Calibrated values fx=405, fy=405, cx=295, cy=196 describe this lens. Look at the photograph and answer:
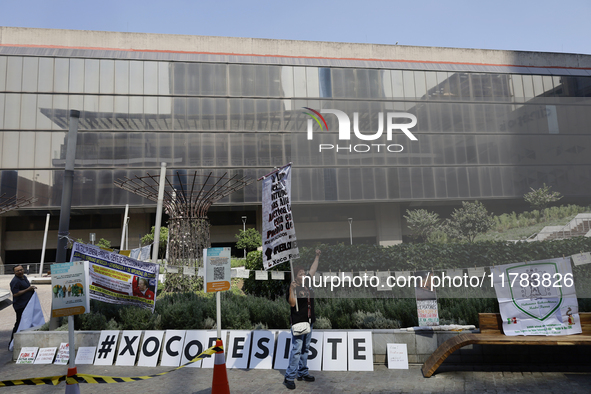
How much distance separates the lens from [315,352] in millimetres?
6984

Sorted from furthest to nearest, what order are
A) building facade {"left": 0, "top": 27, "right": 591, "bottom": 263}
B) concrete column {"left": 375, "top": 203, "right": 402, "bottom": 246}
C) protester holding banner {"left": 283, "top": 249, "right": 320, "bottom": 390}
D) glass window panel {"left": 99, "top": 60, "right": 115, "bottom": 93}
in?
concrete column {"left": 375, "top": 203, "right": 402, "bottom": 246} < glass window panel {"left": 99, "top": 60, "right": 115, "bottom": 93} < building facade {"left": 0, "top": 27, "right": 591, "bottom": 263} < protester holding banner {"left": 283, "top": 249, "right": 320, "bottom": 390}

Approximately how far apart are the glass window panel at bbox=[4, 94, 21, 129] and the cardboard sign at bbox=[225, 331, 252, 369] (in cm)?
3855

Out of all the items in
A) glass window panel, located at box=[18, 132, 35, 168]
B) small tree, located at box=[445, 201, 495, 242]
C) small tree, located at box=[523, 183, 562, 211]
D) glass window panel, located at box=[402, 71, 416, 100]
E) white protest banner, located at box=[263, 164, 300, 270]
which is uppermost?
glass window panel, located at box=[402, 71, 416, 100]

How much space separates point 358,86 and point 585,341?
36.3 metres

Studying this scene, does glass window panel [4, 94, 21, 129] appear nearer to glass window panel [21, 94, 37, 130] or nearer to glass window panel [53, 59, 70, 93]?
glass window panel [21, 94, 37, 130]

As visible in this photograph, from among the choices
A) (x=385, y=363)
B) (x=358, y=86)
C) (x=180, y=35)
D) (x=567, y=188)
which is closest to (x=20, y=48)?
(x=180, y=35)

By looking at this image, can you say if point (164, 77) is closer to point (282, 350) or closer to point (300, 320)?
point (282, 350)

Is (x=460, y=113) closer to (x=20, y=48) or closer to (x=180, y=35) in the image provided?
(x=180, y=35)

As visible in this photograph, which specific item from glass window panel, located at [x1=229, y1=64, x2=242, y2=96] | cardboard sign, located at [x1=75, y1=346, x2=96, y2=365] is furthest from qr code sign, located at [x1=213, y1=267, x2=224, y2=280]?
glass window panel, located at [x1=229, y1=64, x2=242, y2=96]

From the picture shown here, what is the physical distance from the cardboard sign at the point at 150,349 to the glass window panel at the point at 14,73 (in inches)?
1515

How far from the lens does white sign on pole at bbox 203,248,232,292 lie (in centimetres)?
634

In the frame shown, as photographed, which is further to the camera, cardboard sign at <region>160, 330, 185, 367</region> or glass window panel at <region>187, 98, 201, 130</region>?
glass window panel at <region>187, 98, 201, 130</region>

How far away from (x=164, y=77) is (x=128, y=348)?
34903 millimetres

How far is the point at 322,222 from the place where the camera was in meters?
43.9
